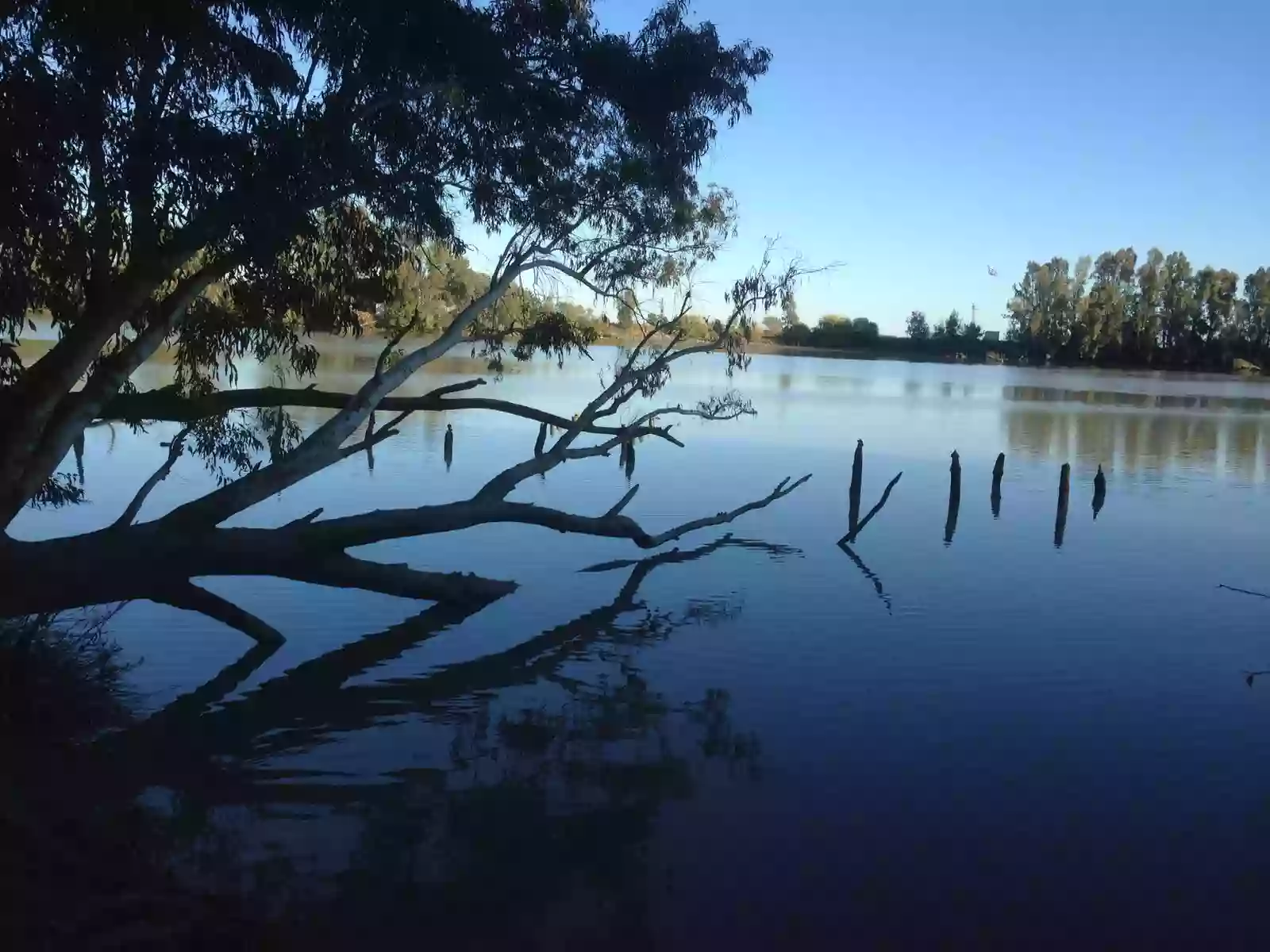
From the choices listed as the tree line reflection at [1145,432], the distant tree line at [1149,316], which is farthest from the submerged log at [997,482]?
the distant tree line at [1149,316]

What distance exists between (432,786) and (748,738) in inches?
102

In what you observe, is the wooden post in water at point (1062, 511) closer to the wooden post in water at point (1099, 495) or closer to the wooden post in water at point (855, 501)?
the wooden post in water at point (1099, 495)

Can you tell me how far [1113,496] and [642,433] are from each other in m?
14.9

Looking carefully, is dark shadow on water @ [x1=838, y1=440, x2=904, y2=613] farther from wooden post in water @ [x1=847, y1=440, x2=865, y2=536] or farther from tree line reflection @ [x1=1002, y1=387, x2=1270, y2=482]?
tree line reflection @ [x1=1002, y1=387, x2=1270, y2=482]

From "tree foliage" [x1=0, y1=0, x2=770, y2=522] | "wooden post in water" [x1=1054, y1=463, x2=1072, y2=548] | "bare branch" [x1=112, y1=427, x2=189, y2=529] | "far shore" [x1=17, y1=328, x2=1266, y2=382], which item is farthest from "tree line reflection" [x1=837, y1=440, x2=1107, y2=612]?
"far shore" [x1=17, y1=328, x2=1266, y2=382]

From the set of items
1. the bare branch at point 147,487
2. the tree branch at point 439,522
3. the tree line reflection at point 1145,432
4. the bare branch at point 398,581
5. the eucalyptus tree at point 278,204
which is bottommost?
the tree line reflection at point 1145,432

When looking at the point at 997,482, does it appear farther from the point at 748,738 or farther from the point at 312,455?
the point at 312,455

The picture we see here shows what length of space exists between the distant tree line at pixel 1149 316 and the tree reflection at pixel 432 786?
3756 inches

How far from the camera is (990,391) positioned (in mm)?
65250

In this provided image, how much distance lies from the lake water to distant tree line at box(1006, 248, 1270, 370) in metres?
82.9

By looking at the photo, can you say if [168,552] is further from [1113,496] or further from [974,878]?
[1113,496]

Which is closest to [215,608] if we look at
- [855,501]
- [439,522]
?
[439,522]

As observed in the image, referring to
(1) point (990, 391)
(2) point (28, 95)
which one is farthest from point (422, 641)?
(1) point (990, 391)

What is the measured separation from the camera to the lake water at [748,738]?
21.8ft
